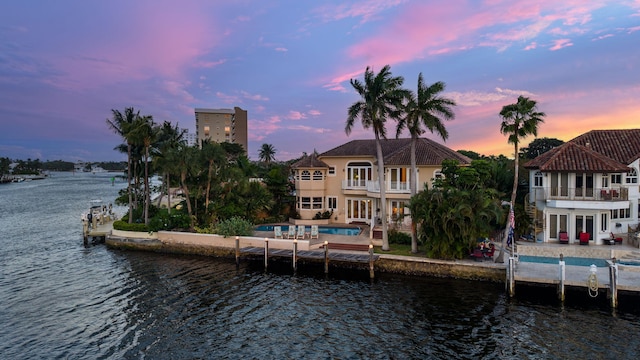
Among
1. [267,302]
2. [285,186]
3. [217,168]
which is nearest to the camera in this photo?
[267,302]

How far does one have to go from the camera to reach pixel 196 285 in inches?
820

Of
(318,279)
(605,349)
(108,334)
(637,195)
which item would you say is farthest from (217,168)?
(637,195)

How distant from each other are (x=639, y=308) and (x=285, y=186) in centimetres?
2804

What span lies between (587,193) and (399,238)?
475 inches

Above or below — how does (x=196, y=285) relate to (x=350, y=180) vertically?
below

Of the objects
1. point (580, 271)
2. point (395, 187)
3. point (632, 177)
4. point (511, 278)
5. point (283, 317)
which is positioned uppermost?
point (632, 177)

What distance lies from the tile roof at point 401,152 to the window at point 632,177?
1001cm

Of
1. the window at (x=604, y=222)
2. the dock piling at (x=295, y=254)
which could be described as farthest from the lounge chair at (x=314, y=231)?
the window at (x=604, y=222)

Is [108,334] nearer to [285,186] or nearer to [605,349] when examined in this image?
[605,349]

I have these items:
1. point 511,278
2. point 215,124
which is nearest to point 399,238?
point 511,278

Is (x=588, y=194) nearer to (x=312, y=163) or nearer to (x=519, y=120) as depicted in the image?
(x=519, y=120)

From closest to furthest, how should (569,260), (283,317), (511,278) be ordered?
1. (283,317)
2. (511,278)
3. (569,260)

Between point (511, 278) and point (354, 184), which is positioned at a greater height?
point (354, 184)

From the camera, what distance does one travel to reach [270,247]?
25.4 metres
